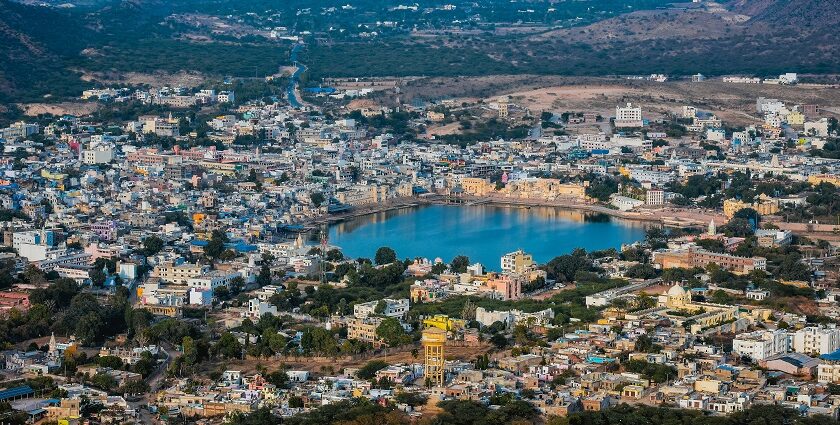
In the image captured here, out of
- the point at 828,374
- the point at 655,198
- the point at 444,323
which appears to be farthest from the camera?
the point at 655,198

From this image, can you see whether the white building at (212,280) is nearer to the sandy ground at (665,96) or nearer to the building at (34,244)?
the building at (34,244)

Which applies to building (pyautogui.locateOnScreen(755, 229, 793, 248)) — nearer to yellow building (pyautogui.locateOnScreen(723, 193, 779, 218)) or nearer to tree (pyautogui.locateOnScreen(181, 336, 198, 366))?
yellow building (pyautogui.locateOnScreen(723, 193, 779, 218))

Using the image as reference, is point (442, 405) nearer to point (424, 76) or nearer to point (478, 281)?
point (478, 281)

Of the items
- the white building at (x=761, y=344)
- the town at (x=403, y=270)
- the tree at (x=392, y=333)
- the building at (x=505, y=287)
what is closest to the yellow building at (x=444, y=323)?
the town at (x=403, y=270)

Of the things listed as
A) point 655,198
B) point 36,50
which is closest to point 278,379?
point 655,198

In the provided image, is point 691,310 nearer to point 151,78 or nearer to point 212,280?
point 212,280

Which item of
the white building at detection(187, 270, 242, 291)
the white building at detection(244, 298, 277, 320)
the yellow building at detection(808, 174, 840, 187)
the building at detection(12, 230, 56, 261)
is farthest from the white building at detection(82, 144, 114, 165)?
the white building at detection(244, 298, 277, 320)
